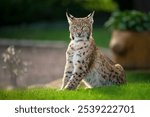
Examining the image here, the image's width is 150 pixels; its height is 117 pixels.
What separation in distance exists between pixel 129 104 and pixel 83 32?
640mm

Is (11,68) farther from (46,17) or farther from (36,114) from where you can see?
(46,17)

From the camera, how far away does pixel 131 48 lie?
780 cm

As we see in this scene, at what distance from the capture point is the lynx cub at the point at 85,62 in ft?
16.3

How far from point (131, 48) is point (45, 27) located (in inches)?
124

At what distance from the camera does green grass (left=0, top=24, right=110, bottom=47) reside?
9.64 m

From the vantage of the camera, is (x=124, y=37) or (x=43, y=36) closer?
(x=124, y=37)

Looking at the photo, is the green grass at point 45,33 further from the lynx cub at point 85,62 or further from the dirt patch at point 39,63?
the lynx cub at point 85,62

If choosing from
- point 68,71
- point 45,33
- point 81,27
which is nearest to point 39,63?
point 45,33

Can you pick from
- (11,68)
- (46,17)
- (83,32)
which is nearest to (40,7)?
(46,17)

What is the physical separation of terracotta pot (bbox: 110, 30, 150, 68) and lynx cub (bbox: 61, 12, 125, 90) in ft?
8.15

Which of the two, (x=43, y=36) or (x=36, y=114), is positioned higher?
(x=36, y=114)

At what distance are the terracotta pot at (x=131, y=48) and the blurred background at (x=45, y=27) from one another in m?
0.35

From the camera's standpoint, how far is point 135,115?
459 centimetres

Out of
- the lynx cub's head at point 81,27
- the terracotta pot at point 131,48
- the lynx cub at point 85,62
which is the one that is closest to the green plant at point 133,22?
the terracotta pot at point 131,48
